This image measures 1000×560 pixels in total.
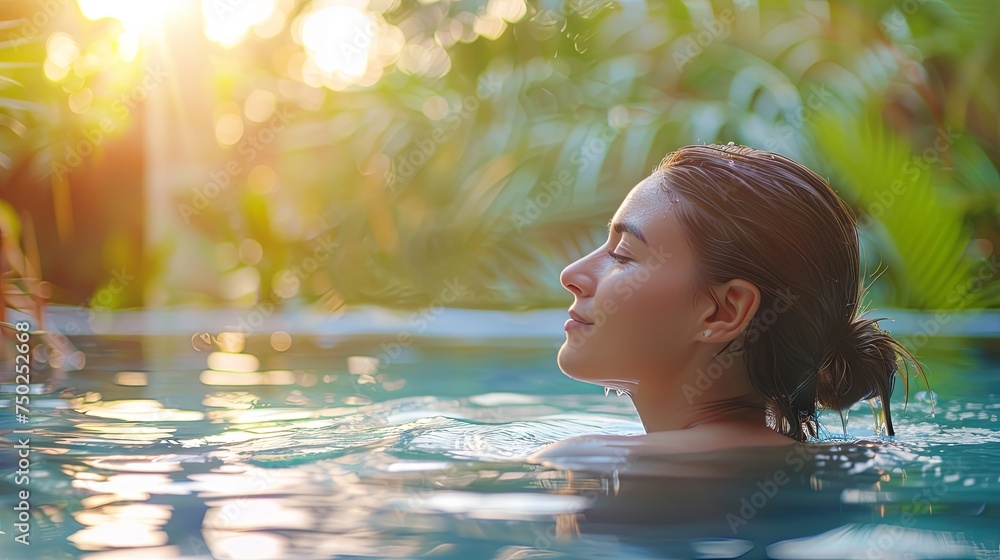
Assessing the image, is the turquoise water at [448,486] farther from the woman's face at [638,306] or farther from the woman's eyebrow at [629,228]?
the woman's eyebrow at [629,228]

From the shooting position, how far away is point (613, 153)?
289 inches

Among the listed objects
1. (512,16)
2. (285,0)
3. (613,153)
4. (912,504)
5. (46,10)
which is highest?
(285,0)

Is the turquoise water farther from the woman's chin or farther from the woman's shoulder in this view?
the woman's chin

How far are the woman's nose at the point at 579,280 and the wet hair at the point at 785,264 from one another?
21cm

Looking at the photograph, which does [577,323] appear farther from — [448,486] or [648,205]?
[448,486]

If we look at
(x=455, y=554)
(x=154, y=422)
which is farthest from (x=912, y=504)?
(x=154, y=422)

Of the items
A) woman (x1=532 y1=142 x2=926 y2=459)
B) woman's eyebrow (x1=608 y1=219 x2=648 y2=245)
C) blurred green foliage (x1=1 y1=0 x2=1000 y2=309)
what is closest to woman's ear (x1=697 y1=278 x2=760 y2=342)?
woman (x1=532 y1=142 x2=926 y2=459)

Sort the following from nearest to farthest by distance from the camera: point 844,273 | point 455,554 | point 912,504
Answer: point 455,554 → point 912,504 → point 844,273

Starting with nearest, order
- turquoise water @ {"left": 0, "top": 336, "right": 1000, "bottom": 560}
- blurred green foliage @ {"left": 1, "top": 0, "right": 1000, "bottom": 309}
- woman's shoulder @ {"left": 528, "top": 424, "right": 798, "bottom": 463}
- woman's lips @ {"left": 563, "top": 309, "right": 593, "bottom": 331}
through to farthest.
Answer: turquoise water @ {"left": 0, "top": 336, "right": 1000, "bottom": 560}
woman's shoulder @ {"left": 528, "top": 424, "right": 798, "bottom": 463}
woman's lips @ {"left": 563, "top": 309, "right": 593, "bottom": 331}
blurred green foliage @ {"left": 1, "top": 0, "right": 1000, "bottom": 309}

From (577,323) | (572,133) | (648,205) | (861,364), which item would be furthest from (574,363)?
(572,133)

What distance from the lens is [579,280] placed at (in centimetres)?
198

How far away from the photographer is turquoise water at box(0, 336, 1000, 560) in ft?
4.54

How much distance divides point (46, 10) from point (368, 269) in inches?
113

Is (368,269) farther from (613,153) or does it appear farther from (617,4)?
(617,4)
